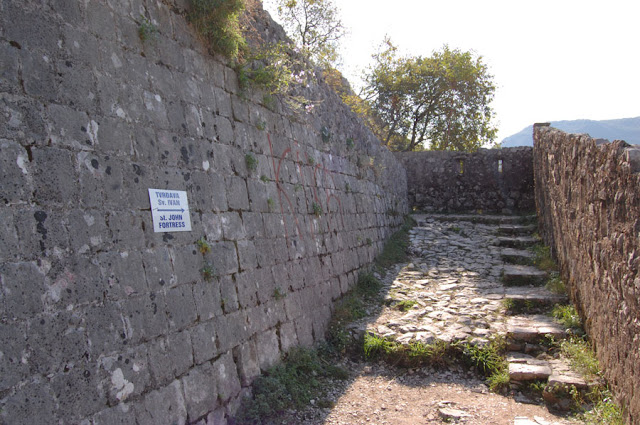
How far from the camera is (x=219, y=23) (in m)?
4.51

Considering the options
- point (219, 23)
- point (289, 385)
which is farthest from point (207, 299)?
point (219, 23)

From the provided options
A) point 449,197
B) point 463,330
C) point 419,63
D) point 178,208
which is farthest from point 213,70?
point 419,63

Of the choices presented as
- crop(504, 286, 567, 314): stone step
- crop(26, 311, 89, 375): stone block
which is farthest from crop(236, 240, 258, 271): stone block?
crop(504, 286, 567, 314): stone step

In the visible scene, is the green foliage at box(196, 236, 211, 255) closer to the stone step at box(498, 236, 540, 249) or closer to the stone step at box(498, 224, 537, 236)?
the stone step at box(498, 236, 540, 249)

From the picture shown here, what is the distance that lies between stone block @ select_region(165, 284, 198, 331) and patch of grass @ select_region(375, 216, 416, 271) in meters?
5.50

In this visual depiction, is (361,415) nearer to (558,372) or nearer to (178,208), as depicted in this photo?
(558,372)

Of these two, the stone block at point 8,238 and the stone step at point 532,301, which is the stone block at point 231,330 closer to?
the stone block at point 8,238

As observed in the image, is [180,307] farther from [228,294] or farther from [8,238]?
[8,238]

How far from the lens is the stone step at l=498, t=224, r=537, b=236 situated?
11.0 meters

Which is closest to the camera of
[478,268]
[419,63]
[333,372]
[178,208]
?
[178,208]

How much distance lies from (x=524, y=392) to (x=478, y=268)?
4100mm

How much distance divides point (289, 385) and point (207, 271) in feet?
4.78

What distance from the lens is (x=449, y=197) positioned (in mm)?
15094

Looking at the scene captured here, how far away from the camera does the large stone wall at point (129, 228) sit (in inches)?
99.8
